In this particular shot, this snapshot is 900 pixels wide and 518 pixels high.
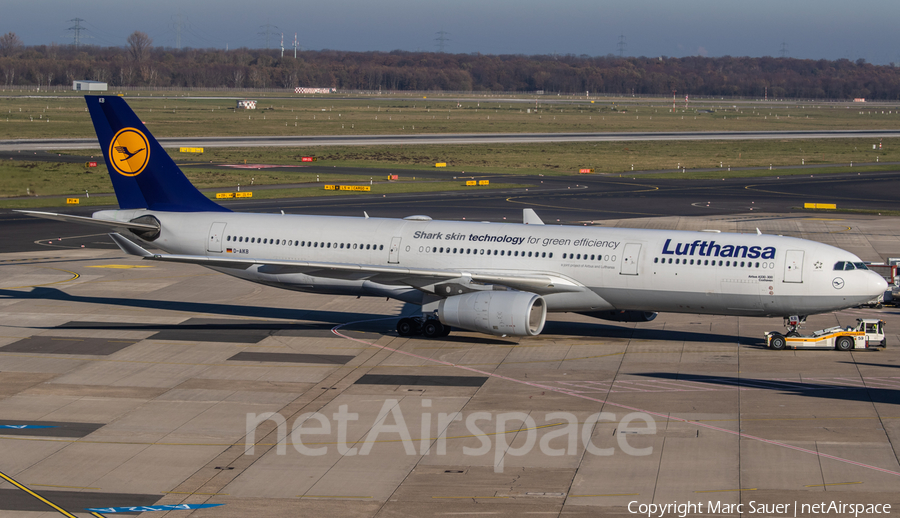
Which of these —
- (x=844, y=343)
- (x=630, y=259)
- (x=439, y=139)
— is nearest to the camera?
(x=844, y=343)

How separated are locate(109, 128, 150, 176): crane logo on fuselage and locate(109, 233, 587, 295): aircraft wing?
19.2 feet

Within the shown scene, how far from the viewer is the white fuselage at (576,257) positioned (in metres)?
32.8

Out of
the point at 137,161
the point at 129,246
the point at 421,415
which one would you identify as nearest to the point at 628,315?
the point at 421,415

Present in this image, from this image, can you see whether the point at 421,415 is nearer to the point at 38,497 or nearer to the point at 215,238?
the point at 38,497

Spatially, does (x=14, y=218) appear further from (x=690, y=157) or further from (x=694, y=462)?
(x=690, y=157)

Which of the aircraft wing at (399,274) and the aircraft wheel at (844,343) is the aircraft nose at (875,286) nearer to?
the aircraft wheel at (844,343)

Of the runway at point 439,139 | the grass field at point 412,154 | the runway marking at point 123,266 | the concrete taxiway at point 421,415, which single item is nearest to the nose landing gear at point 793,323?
the concrete taxiway at point 421,415

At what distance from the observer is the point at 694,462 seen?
72.8ft

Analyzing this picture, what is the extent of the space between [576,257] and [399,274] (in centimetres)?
676

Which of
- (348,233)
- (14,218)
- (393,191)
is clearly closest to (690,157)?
(393,191)

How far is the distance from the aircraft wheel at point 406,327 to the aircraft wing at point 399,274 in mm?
1581

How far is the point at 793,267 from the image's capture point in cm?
3269

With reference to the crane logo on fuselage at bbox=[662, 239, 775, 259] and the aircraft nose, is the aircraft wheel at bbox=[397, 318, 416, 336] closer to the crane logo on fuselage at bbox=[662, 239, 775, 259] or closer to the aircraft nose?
A: the crane logo on fuselage at bbox=[662, 239, 775, 259]

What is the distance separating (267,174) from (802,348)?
70.1 m
